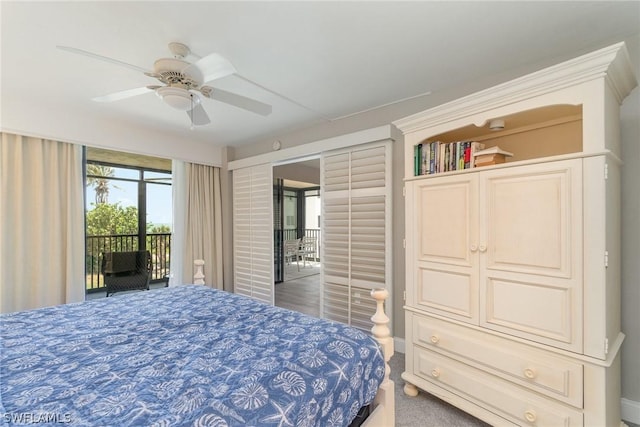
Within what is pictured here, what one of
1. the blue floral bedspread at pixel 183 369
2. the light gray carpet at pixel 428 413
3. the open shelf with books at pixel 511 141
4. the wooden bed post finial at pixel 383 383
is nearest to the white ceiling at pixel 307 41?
the open shelf with books at pixel 511 141

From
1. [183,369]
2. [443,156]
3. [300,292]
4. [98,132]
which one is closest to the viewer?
[183,369]

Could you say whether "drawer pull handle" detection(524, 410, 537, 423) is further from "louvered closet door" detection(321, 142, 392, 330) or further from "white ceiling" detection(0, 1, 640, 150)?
"white ceiling" detection(0, 1, 640, 150)

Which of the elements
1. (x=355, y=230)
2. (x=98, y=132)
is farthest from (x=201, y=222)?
(x=355, y=230)

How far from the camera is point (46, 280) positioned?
2965 mm

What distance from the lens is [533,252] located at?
1595 millimetres

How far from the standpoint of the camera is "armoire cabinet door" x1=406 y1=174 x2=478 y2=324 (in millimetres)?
1854

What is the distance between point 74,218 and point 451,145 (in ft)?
13.2

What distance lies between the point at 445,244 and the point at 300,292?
12.3 feet

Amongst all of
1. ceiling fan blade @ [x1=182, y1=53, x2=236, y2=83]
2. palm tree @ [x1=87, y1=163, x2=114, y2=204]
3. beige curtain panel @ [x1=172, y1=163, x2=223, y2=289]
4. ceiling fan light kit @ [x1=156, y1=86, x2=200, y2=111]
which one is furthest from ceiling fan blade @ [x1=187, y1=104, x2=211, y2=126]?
palm tree @ [x1=87, y1=163, x2=114, y2=204]

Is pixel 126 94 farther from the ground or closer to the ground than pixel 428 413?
farther from the ground

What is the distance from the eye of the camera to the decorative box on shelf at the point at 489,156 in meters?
1.84

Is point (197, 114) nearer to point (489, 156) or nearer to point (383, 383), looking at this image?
point (489, 156)

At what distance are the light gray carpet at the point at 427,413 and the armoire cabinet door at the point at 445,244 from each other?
0.68 m

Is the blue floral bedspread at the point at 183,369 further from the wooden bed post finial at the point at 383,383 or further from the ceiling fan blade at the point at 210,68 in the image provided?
the ceiling fan blade at the point at 210,68
